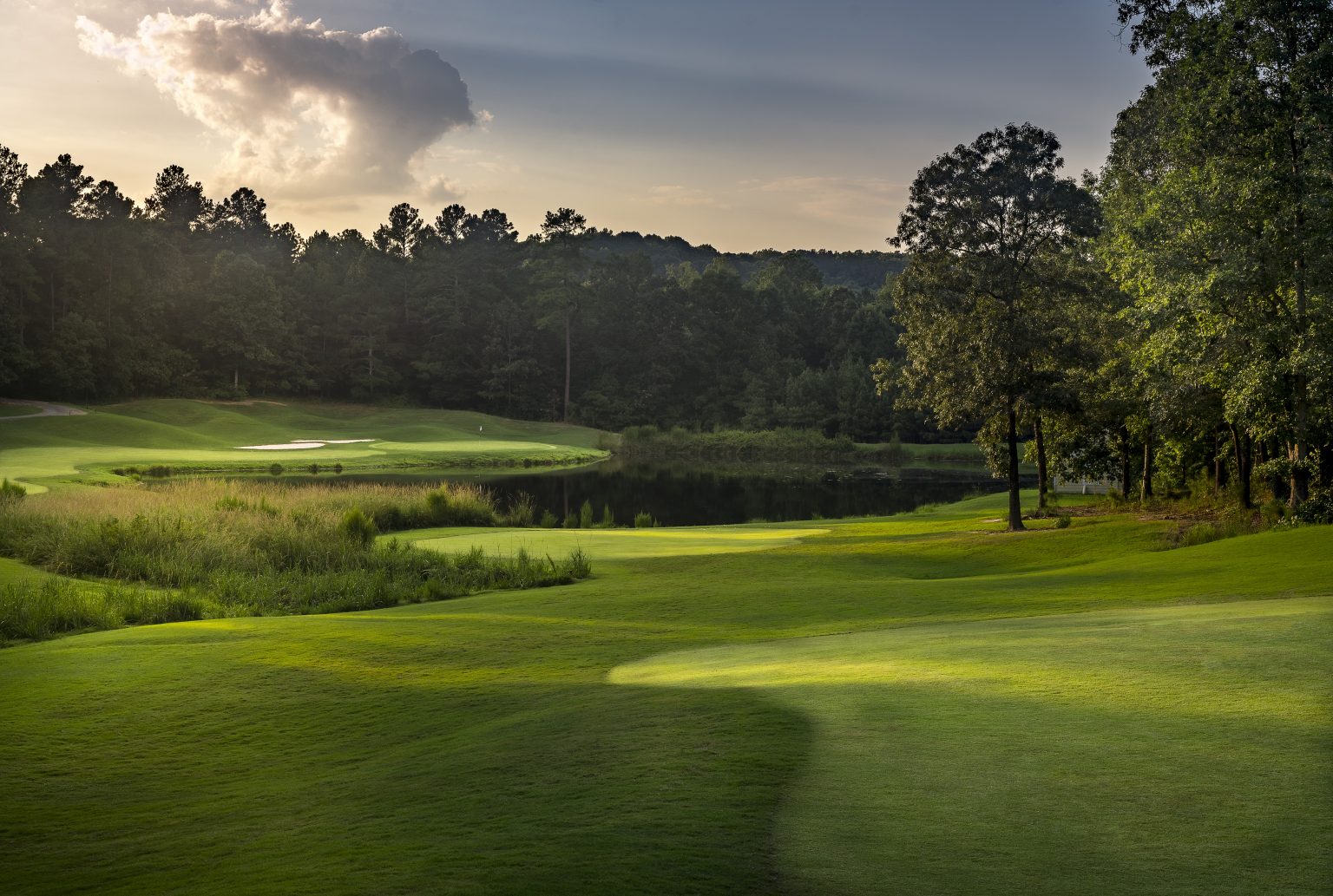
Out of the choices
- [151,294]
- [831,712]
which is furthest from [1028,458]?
[151,294]

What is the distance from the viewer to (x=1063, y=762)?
6289 mm

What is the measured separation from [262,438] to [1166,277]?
67.9 meters

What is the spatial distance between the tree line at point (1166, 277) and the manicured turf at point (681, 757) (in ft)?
38.1

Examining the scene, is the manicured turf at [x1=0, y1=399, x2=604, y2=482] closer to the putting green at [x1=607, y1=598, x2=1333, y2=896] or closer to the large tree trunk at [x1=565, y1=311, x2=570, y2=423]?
the large tree trunk at [x1=565, y1=311, x2=570, y2=423]

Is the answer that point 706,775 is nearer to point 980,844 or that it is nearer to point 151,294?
point 980,844

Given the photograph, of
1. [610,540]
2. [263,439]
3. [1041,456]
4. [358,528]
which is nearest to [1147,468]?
[1041,456]

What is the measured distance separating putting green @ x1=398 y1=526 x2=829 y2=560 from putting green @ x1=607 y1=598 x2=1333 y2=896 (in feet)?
54.8

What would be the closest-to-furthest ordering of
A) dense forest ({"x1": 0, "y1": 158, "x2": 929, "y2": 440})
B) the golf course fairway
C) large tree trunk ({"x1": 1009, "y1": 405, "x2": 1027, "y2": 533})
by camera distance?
large tree trunk ({"x1": 1009, "y1": 405, "x2": 1027, "y2": 533}) < the golf course fairway < dense forest ({"x1": 0, "y1": 158, "x2": 929, "y2": 440})

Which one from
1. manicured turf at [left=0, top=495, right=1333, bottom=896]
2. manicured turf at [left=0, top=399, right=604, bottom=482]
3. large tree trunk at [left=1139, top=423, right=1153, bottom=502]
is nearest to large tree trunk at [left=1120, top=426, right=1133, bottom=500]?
large tree trunk at [left=1139, top=423, right=1153, bottom=502]

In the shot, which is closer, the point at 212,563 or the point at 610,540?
the point at 212,563

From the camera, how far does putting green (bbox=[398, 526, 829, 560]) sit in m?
27.1

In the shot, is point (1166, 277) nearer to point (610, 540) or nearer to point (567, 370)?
point (610, 540)

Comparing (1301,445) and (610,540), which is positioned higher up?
(1301,445)

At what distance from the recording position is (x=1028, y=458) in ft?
134
